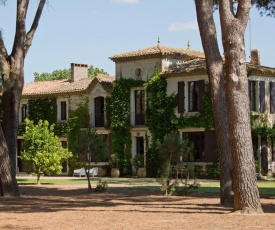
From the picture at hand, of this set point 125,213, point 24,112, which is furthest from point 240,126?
point 24,112

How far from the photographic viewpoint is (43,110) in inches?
1863

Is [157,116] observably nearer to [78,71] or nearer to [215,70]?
[78,71]

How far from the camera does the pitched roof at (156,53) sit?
40.2m

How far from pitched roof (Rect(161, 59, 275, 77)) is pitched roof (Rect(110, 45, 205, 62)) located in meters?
0.82

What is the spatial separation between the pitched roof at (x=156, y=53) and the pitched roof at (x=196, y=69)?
2.70 feet

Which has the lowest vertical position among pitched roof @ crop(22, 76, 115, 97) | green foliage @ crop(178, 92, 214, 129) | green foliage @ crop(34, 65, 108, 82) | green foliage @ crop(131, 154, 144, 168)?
green foliage @ crop(131, 154, 144, 168)

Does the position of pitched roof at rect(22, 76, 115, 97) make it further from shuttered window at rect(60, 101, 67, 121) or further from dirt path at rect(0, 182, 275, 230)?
dirt path at rect(0, 182, 275, 230)

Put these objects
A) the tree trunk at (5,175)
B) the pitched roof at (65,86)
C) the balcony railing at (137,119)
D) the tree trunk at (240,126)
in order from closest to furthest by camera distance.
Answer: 1. the tree trunk at (240,126)
2. the tree trunk at (5,175)
3. the balcony railing at (137,119)
4. the pitched roof at (65,86)

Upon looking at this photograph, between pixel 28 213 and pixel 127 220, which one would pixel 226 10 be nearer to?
pixel 127 220

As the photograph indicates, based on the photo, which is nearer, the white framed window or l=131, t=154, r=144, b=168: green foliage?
l=131, t=154, r=144, b=168: green foliage

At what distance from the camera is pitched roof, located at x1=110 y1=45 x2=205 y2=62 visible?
40.2 meters

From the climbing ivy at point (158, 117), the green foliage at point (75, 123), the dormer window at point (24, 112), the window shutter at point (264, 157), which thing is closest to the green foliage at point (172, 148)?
the climbing ivy at point (158, 117)

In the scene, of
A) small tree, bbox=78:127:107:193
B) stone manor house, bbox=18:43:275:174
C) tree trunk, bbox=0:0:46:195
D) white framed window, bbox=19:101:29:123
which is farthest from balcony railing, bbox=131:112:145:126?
tree trunk, bbox=0:0:46:195

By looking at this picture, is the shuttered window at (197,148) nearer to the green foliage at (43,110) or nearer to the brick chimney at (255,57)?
the brick chimney at (255,57)
